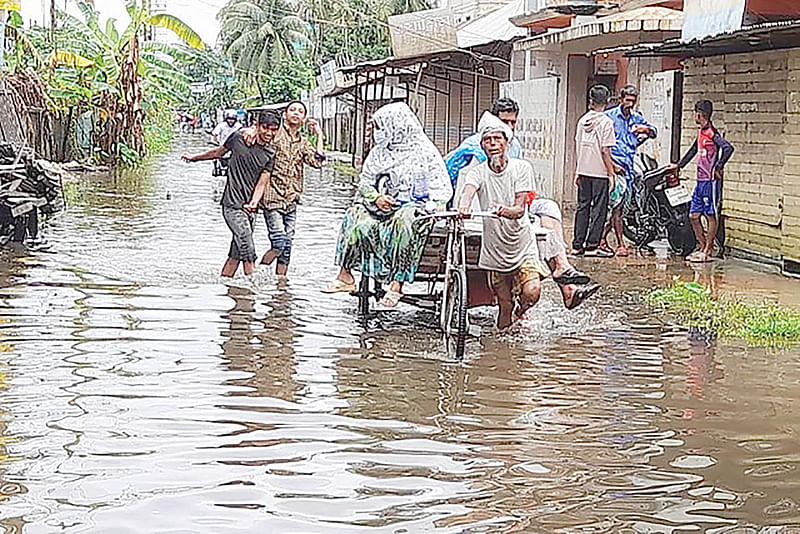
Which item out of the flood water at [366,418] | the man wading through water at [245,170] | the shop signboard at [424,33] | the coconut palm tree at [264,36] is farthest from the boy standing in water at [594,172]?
the coconut palm tree at [264,36]

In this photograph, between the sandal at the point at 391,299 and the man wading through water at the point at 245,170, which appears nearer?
the sandal at the point at 391,299

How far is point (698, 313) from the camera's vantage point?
11750 millimetres

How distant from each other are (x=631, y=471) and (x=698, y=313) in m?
5.29

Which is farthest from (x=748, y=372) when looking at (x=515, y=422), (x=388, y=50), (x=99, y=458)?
(x=388, y=50)

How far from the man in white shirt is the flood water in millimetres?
565

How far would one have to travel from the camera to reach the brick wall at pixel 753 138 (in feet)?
50.1

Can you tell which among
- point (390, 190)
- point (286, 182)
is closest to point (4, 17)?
point (286, 182)

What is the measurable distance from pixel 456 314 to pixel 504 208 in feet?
2.77

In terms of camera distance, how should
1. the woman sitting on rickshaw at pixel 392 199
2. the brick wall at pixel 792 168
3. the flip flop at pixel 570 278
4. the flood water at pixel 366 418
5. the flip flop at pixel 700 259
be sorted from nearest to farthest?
the flood water at pixel 366 418
the woman sitting on rickshaw at pixel 392 199
the flip flop at pixel 570 278
the brick wall at pixel 792 168
the flip flop at pixel 700 259

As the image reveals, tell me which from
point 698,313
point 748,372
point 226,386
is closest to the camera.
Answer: point 226,386

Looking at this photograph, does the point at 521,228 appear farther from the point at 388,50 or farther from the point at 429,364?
the point at 388,50

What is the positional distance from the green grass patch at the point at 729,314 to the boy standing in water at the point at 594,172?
2.64 m

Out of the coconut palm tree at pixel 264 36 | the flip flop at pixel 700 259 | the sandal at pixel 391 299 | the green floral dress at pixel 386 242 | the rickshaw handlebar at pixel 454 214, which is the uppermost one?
the coconut palm tree at pixel 264 36

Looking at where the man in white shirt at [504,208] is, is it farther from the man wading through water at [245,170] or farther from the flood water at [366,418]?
the man wading through water at [245,170]
